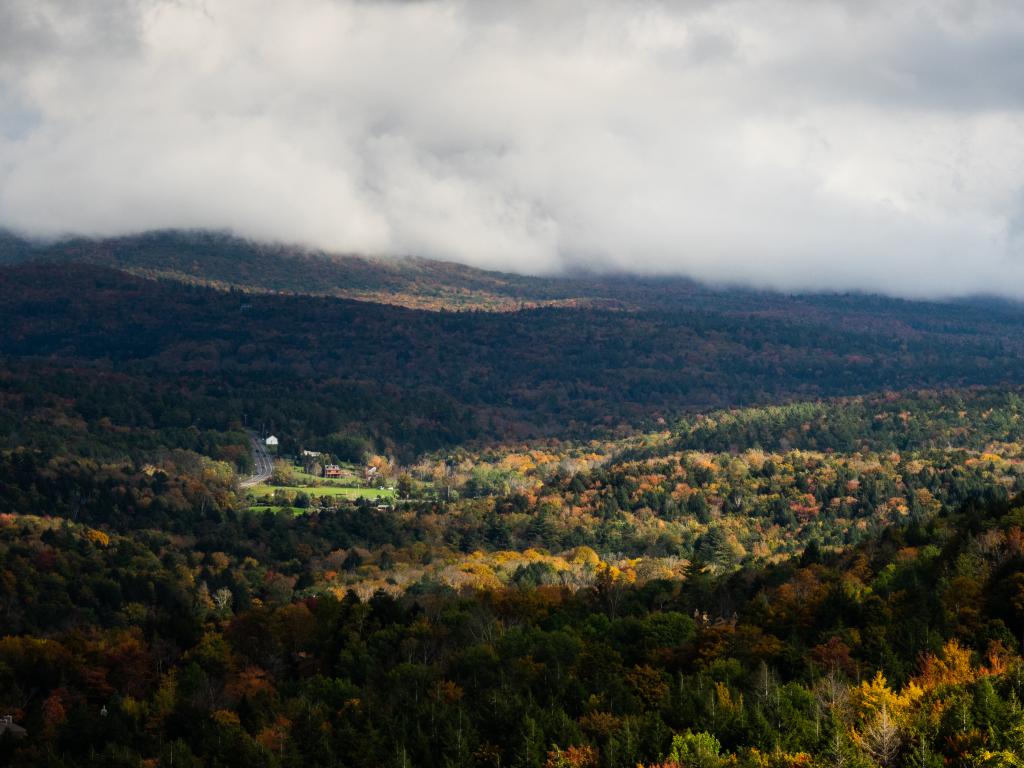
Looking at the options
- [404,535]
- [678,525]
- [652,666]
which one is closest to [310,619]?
[652,666]

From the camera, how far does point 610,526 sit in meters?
199

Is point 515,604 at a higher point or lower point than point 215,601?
higher

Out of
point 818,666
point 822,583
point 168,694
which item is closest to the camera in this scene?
point 818,666

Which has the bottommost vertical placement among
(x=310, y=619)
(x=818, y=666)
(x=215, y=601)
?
(x=215, y=601)

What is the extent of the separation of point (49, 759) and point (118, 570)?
2734 inches

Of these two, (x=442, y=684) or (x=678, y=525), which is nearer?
(x=442, y=684)

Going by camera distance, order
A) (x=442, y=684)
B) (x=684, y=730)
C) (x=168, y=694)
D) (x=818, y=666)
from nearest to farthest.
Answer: (x=684, y=730) < (x=818, y=666) < (x=442, y=684) < (x=168, y=694)

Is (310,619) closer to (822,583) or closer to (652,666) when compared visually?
(652,666)

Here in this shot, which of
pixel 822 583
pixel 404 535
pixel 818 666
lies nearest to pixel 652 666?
pixel 818 666

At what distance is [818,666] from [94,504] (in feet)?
445

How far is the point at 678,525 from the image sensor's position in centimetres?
19662

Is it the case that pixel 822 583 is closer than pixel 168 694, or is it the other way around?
pixel 168 694

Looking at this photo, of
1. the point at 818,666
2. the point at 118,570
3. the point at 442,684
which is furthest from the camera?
the point at 118,570

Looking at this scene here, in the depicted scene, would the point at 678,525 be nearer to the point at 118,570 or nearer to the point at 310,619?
the point at 118,570
